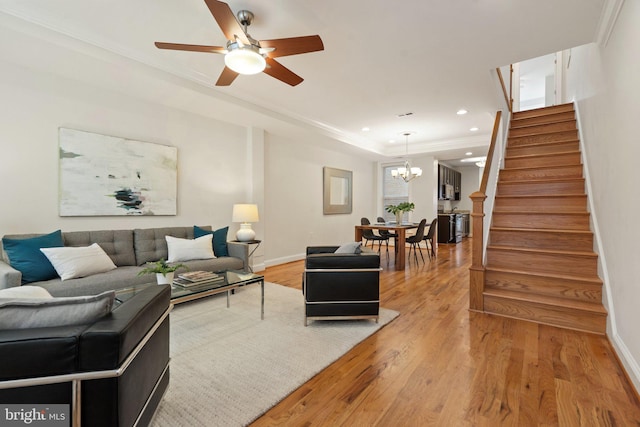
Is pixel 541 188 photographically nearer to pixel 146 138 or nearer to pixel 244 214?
pixel 244 214

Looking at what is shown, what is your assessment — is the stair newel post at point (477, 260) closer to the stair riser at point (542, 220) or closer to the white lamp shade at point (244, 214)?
the stair riser at point (542, 220)

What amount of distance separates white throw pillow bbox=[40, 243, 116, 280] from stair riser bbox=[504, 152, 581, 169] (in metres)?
5.41

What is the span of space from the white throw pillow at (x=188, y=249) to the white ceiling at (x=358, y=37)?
1833 mm

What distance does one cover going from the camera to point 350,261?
8.80 feet

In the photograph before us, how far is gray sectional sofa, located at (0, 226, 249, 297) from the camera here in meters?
2.52

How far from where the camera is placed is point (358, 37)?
2730 millimetres

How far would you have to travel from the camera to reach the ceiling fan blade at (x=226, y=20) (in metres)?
1.82

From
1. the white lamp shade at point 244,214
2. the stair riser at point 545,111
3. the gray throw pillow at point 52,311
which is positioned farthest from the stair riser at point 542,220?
the gray throw pillow at point 52,311

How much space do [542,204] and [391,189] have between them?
4.93 metres

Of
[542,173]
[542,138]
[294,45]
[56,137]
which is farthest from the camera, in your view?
[542,138]

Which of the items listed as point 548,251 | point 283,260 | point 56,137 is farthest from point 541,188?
point 56,137

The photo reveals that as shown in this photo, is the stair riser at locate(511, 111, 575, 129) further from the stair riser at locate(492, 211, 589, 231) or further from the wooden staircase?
the stair riser at locate(492, 211, 589, 231)

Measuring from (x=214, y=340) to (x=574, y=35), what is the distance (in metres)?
4.15

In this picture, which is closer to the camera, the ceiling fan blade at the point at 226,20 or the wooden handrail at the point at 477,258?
the ceiling fan blade at the point at 226,20
